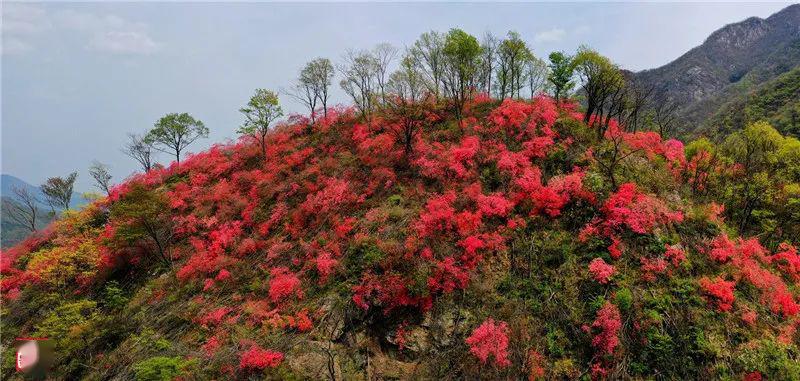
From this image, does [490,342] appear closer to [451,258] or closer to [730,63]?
[451,258]

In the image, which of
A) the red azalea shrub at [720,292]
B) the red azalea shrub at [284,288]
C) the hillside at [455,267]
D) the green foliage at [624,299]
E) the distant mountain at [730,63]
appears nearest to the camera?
the hillside at [455,267]

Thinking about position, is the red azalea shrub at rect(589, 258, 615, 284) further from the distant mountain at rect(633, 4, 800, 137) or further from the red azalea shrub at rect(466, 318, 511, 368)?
the distant mountain at rect(633, 4, 800, 137)

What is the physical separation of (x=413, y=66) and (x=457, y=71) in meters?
4.76

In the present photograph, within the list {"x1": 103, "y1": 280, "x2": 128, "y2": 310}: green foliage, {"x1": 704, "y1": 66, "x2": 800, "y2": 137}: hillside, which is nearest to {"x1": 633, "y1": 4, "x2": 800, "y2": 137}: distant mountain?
{"x1": 704, "y1": 66, "x2": 800, "y2": 137}: hillside

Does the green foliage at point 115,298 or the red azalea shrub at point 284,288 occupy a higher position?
the red azalea shrub at point 284,288

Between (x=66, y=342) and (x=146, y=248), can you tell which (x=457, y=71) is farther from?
(x=66, y=342)

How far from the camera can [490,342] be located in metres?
18.1

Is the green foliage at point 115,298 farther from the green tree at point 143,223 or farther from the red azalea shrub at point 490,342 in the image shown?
the red azalea shrub at point 490,342

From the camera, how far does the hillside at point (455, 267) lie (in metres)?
18.2

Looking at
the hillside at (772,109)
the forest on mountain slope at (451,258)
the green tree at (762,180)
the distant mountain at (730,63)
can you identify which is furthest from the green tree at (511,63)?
the distant mountain at (730,63)

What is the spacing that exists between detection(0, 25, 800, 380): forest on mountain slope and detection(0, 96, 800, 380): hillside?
0.41 ft

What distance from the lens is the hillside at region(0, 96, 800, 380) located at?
59.6 ft

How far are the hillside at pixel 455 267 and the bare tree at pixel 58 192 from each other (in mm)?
16297

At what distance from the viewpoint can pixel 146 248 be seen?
30828 millimetres
